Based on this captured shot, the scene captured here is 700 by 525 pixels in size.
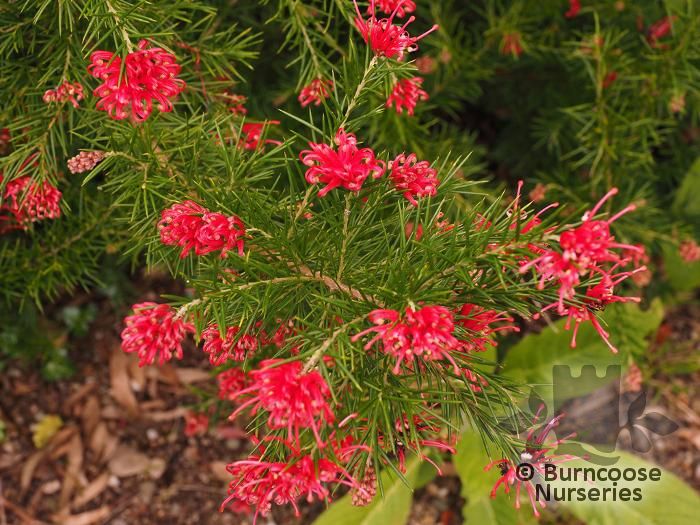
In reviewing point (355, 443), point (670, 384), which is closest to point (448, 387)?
point (355, 443)

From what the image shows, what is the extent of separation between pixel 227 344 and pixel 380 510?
104 centimetres

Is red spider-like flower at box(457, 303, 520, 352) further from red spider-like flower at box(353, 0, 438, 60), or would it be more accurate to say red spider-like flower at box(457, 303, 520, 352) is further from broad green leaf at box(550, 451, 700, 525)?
broad green leaf at box(550, 451, 700, 525)

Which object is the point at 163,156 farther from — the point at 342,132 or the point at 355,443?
the point at 355,443

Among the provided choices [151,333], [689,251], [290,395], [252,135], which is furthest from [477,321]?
[689,251]

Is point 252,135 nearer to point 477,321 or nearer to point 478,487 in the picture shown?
point 477,321

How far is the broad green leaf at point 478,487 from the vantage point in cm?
166

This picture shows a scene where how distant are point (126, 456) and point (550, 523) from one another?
1299 mm

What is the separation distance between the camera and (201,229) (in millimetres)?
921

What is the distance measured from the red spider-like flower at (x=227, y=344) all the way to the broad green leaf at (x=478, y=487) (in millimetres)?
831

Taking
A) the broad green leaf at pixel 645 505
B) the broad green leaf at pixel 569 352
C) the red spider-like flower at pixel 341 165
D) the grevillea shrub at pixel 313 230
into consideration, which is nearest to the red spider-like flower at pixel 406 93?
the grevillea shrub at pixel 313 230

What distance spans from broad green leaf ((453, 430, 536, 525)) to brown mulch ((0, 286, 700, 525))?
0.22 metres

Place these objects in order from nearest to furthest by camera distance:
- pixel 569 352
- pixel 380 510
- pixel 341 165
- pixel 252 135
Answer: pixel 341 165, pixel 252 135, pixel 380 510, pixel 569 352

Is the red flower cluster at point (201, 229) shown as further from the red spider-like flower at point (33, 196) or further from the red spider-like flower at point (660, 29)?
the red spider-like flower at point (660, 29)

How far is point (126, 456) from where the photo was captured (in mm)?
1997
